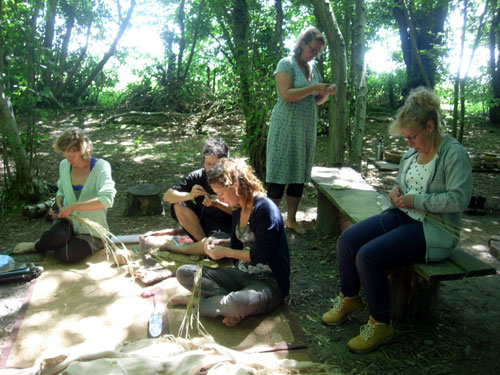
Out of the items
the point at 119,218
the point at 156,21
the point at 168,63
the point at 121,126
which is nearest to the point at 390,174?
the point at 119,218

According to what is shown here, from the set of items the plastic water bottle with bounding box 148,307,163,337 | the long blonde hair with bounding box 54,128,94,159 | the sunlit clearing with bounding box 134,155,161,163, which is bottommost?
the plastic water bottle with bounding box 148,307,163,337

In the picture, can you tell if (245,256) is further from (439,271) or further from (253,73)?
(253,73)

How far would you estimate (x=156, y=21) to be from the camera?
14750 mm

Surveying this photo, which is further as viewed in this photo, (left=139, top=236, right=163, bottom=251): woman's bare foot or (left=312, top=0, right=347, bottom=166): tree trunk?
(left=312, top=0, right=347, bottom=166): tree trunk

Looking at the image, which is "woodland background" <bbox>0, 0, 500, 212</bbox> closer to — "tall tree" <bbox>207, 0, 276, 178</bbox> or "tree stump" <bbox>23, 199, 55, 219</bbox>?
"tall tree" <bbox>207, 0, 276, 178</bbox>

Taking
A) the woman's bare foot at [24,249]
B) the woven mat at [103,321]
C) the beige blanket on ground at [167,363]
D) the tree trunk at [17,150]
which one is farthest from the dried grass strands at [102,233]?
the tree trunk at [17,150]

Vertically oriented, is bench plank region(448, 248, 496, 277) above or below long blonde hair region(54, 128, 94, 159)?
below

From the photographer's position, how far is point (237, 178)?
8.81ft

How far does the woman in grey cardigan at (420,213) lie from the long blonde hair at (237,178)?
75 cm

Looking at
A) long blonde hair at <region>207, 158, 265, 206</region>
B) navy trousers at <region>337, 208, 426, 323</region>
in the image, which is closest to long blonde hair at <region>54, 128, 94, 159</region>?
long blonde hair at <region>207, 158, 265, 206</region>

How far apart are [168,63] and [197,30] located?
4.73 ft

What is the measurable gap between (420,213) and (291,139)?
5.64 feet

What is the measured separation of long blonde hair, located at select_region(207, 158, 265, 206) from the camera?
2.62 meters

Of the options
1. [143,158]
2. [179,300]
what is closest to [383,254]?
[179,300]
